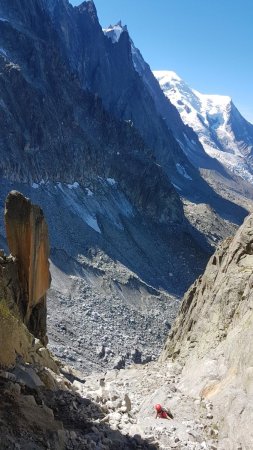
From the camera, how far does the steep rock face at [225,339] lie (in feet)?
50.6

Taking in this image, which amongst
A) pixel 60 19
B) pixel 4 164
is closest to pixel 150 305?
pixel 4 164

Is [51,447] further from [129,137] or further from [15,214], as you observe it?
[129,137]

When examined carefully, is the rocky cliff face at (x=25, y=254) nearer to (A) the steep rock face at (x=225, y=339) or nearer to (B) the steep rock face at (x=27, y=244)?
(B) the steep rock face at (x=27, y=244)

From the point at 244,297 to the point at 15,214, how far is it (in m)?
11.3

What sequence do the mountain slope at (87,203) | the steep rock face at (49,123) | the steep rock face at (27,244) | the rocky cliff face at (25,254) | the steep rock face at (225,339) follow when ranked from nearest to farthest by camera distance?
the steep rock face at (225,339) → the rocky cliff face at (25,254) → the steep rock face at (27,244) → the mountain slope at (87,203) → the steep rock face at (49,123)

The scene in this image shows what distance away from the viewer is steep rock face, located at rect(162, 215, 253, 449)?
1542 cm

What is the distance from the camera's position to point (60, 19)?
16500 centimetres

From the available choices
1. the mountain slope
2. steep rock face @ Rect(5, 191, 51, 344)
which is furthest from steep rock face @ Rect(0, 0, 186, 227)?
steep rock face @ Rect(5, 191, 51, 344)

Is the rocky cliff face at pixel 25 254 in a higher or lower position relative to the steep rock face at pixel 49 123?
lower

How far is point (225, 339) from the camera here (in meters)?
21.4

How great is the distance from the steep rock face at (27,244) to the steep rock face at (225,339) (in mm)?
8024

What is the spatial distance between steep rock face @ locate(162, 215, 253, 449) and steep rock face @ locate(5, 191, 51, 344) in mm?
8024

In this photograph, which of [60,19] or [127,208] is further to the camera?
[60,19]

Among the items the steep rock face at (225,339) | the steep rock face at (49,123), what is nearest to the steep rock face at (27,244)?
the steep rock face at (225,339)
